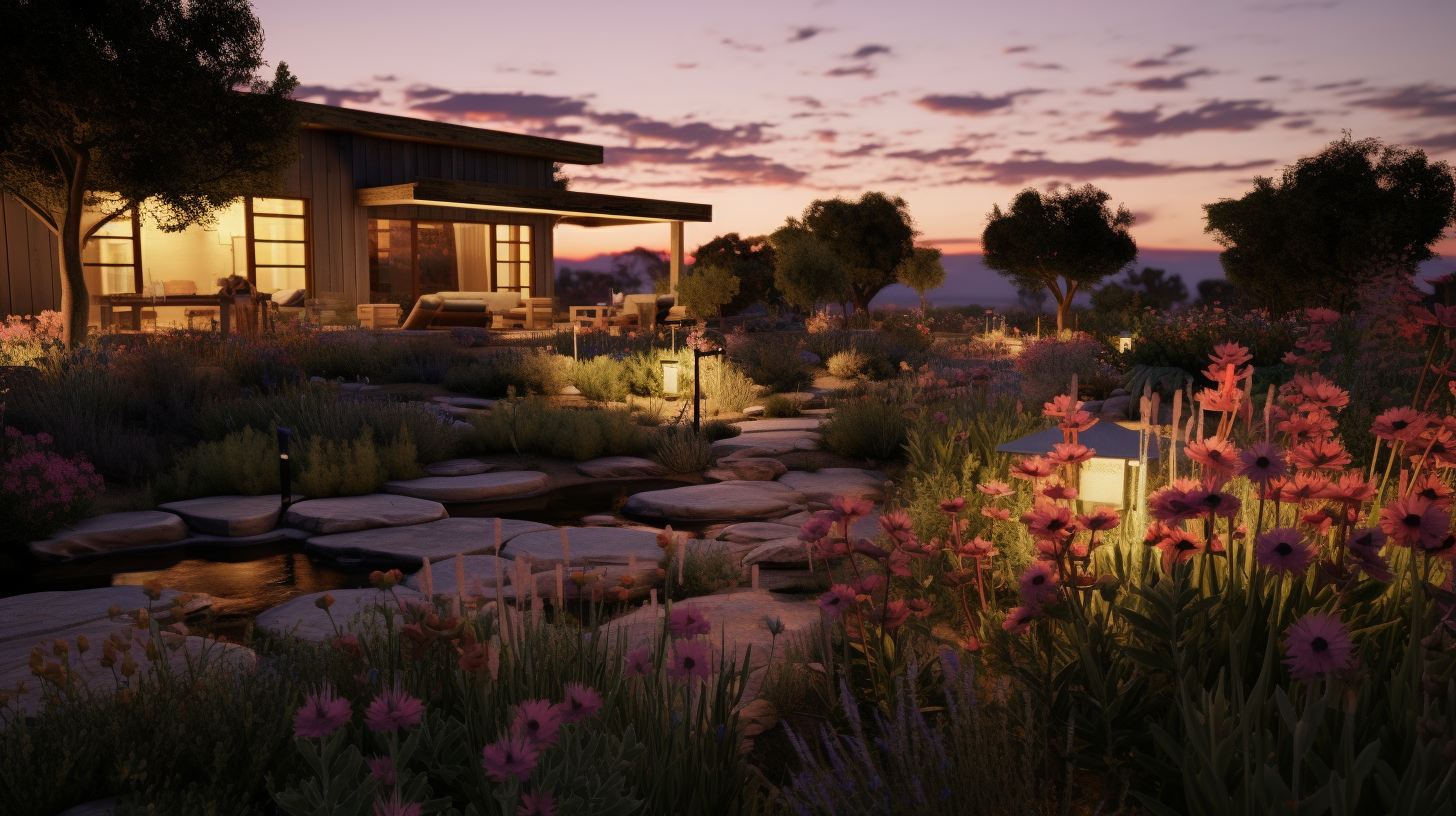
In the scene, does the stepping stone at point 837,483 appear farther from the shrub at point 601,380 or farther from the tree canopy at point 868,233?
the tree canopy at point 868,233

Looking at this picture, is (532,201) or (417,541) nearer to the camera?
(417,541)

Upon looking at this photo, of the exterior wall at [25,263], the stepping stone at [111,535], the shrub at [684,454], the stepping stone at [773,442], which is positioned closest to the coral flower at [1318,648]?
the stepping stone at [111,535]

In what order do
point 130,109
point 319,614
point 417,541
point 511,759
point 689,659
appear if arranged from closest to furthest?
point 511,759, point 689,659, point 319,614, point 417,541, point 130,109

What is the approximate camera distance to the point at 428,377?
38.1ft

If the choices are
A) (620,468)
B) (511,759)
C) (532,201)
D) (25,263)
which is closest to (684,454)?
(620,468)

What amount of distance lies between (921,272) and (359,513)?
31279mm

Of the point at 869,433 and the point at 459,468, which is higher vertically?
the point at 869,433

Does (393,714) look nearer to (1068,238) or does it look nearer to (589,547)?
(589,547)

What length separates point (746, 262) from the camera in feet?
132

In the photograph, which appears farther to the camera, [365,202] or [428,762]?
[365,202]

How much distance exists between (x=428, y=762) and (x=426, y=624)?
250mm

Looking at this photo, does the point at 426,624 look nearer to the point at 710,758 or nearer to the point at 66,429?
the point at 710,758

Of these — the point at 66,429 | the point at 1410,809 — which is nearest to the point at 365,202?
the point at 66,429

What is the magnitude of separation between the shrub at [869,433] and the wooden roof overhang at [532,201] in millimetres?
11856
